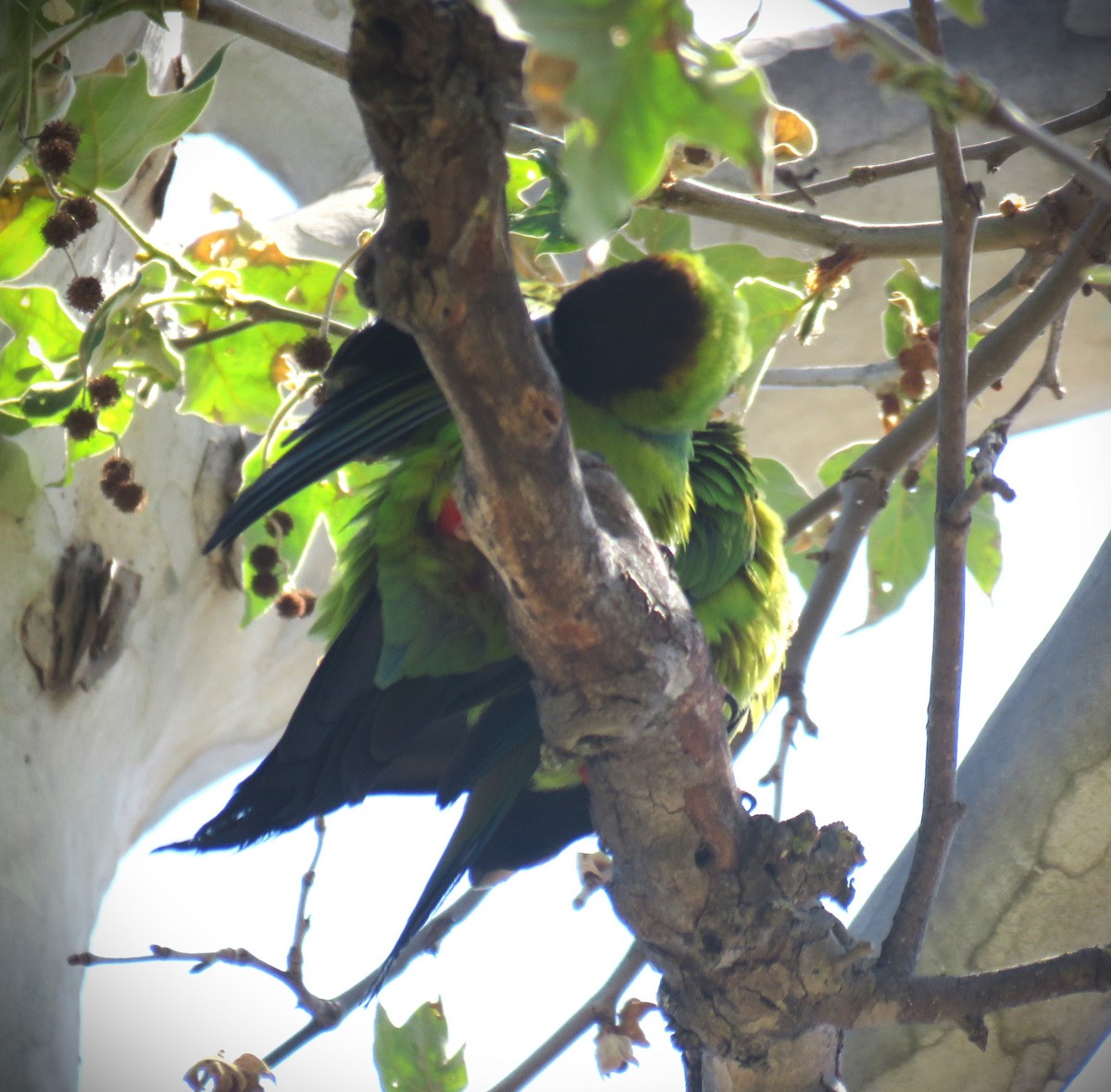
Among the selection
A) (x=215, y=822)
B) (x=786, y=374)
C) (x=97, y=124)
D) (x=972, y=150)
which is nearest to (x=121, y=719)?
(x=215, y=822)


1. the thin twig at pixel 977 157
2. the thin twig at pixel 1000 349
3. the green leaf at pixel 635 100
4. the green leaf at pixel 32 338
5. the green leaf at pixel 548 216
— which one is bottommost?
the green leaf at pixel 635 100

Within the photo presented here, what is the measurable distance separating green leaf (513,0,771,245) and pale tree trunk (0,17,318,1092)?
1348 mm

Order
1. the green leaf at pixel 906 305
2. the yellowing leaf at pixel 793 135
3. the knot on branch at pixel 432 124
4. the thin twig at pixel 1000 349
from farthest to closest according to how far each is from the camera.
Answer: the green leaf at pixel 906 305 < the yellowing leaf at pixel 793 135 < the thin twig at pixel 1000 349 < the knot on branch at pixel 432 124

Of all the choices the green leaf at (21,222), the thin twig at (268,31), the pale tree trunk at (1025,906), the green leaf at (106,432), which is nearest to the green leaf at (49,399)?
the green leaf at (106,432)

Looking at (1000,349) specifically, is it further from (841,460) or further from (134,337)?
(134,337)

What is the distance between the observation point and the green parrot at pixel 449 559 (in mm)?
1544

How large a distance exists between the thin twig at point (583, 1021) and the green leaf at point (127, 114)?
1271mm

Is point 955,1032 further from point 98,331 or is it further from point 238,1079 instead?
point 98,331

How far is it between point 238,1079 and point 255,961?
16cm

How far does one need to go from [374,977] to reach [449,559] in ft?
1.92

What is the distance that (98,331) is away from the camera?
151 cm

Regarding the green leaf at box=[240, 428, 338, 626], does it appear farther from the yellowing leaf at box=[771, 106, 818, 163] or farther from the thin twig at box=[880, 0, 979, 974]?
the thin twig at box=[880, 0, 979, 974]

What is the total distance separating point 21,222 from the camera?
5.35ft

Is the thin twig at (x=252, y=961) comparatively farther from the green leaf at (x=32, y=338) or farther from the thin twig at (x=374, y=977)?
the green leaf at (x=32, y=338)
